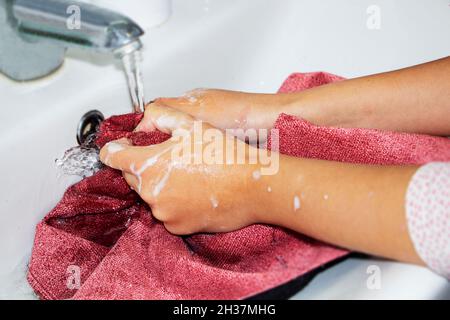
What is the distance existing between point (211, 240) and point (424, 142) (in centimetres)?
25

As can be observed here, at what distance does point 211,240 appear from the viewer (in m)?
0.57

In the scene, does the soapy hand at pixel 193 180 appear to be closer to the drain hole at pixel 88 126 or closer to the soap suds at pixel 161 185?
the soap suds at pixel 161 185

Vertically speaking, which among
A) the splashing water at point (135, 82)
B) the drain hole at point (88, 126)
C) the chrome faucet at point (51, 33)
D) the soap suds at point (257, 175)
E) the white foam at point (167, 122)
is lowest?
the soap suds at point (257, 175)

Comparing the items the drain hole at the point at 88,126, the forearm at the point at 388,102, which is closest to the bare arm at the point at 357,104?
the forearm at the point at 388,102

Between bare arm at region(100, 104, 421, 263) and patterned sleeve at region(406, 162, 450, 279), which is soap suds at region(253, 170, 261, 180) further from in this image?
patterned sleeve at region(406, 162, 450, 279)

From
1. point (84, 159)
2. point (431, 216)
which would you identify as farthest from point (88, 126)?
point (431, 216)

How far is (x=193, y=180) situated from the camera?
52 cm

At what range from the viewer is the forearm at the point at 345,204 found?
16.3 inches

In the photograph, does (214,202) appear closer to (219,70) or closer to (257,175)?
(257,175)

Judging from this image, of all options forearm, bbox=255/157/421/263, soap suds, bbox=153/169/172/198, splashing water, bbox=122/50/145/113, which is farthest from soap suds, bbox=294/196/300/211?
splashing water, bbox=122/50/145/113

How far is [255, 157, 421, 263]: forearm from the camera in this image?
1.36ft

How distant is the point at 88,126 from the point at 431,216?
1.47ft

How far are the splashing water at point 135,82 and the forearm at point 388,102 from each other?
0.61ft

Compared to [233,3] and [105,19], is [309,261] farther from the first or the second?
[233,3]
